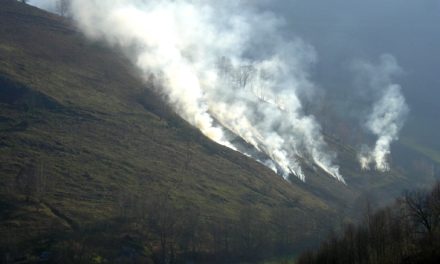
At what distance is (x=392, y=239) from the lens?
7944cm

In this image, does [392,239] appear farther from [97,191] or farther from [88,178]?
[88,178]

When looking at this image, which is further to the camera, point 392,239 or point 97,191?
point 97,191

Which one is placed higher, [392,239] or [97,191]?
[97,191]

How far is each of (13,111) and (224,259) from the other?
320 ft

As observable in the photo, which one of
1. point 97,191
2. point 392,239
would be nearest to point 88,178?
point 97,191

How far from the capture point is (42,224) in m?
131

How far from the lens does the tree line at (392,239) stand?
225 ft

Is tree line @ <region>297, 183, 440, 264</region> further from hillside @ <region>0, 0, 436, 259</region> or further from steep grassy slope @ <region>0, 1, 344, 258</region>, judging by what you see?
steep grassy slope @ <region>0, 1, 344, 258</region>

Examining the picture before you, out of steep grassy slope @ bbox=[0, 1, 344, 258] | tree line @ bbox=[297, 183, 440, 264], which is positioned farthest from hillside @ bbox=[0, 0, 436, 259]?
tree line @ bbox=[297, 183, 440, 264]

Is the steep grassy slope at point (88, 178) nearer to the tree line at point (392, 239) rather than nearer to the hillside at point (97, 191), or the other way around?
the hillside at point (97, 191)

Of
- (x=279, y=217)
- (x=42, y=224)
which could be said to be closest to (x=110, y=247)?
(x=42, y=224)

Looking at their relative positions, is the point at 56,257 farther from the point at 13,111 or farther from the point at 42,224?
the point at 13,111

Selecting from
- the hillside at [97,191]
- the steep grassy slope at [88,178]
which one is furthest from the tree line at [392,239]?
the steep grassy slope at [88,178]

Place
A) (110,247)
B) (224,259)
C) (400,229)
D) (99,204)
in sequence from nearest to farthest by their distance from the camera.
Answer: (400,229) < (110,247) < (224,259) < (99,204)
